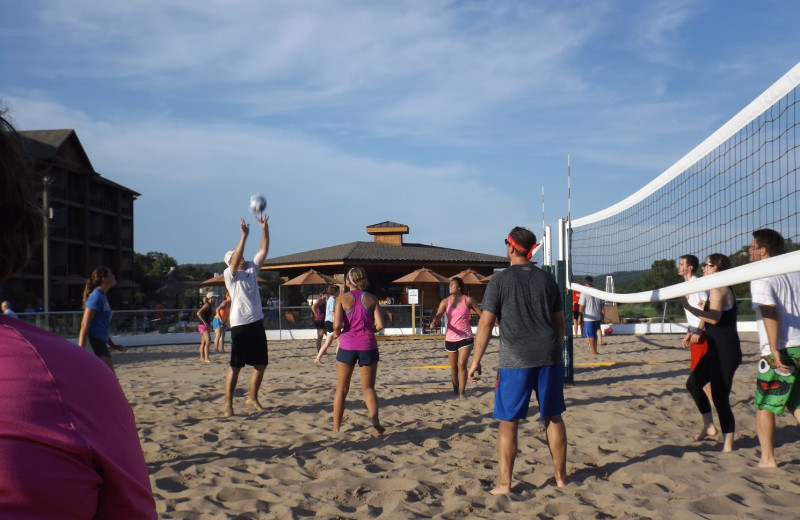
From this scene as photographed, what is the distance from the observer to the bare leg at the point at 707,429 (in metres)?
5.74

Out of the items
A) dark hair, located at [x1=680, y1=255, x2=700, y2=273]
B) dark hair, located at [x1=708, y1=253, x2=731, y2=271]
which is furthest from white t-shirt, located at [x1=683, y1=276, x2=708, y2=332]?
dark hair, located at [x1=708, y1=253, x2=731, y2=271]

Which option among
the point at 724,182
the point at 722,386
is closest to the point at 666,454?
the point at 722,386

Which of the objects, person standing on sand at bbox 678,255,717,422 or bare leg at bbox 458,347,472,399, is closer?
person standing on sand at bbox 678,255,717,422

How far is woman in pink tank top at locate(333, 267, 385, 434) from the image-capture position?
615 cm

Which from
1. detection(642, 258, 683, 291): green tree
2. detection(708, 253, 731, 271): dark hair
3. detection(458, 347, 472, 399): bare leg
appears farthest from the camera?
detection(458, 347, 472, 399): bare leg

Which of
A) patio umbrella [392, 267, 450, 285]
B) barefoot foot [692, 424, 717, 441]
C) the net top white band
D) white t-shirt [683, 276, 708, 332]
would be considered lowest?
barefoot foot [692, 424, 717, 441]

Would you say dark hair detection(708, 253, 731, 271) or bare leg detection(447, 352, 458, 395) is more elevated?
dark hair detection(708, 253, 731, 271)

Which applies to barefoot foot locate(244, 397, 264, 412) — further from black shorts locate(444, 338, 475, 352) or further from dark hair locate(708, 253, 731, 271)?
dark hair locate(708, 253, 731, 271)

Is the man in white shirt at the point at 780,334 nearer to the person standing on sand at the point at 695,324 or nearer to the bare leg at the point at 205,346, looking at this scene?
the person standing on sand at the point at 695,324

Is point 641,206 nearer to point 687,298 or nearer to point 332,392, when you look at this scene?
point 687,298

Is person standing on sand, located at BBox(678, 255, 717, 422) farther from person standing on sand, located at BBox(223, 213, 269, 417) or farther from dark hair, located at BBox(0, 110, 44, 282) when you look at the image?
dark hair, located at BBox(0, 110, 44, 282)

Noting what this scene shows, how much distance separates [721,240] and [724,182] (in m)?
0.48

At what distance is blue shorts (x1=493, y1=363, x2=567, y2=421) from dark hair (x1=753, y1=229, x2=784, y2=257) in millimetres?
1463

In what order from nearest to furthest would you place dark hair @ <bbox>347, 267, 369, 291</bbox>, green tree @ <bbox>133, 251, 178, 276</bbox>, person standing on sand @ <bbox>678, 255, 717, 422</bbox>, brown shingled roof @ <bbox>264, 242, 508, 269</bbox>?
person standing on sand @ <bbox>678, 255, 717, 422</bbox>
dark hair @ <bbox>347, 267, 369, 291</bbox>
brown shingled roof @ <bbox>264, 242, 508, 269</bbox>
green tree @ <bbox>133, 251, 178, 276</bbox>
